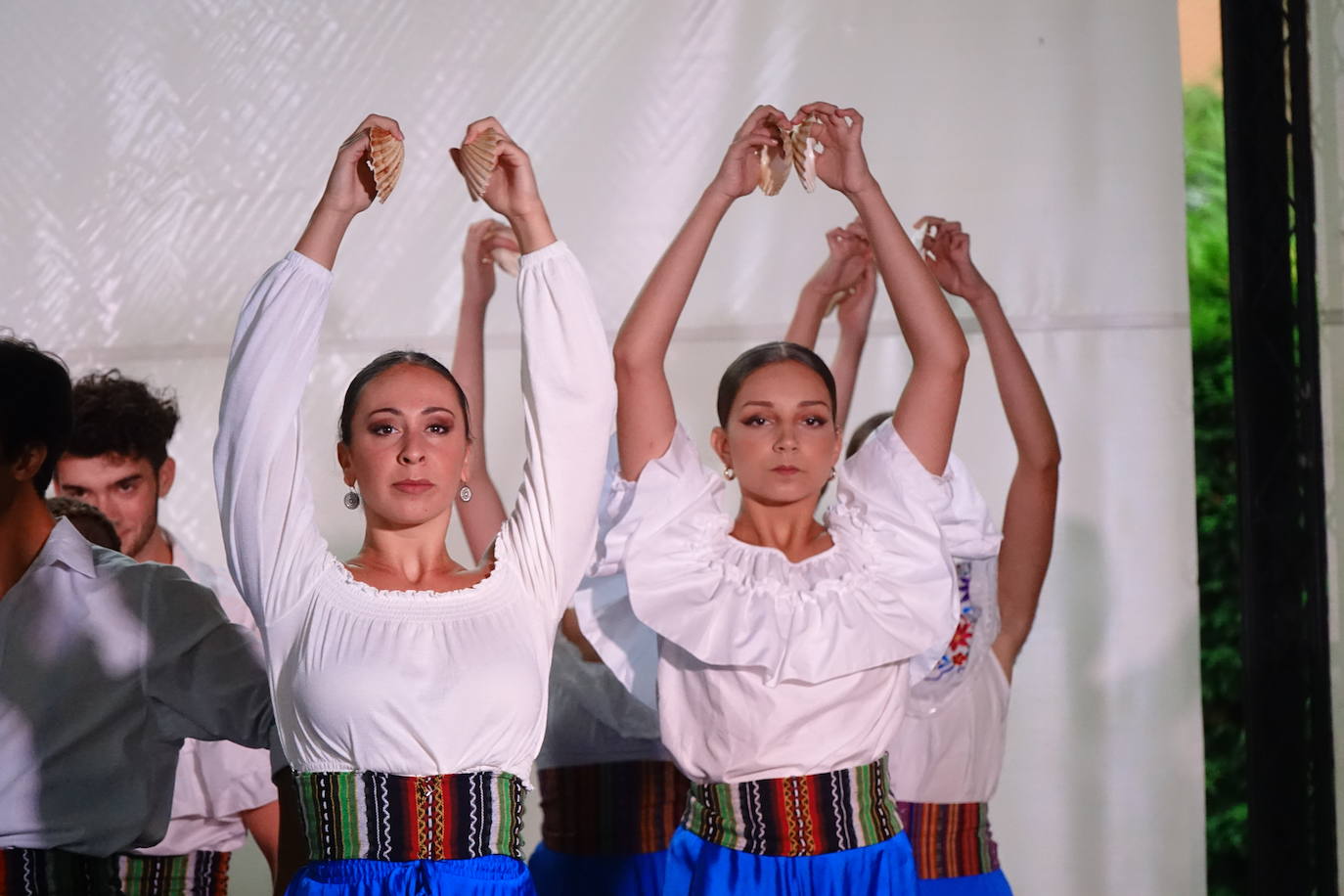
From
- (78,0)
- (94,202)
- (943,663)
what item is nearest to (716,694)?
(943,663)

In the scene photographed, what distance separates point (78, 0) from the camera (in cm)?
420

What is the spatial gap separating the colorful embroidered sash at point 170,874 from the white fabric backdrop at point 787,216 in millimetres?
1138

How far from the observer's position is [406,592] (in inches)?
79.9

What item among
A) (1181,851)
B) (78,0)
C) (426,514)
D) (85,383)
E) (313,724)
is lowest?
(1181,851)

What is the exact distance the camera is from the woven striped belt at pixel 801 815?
2369 millimetres

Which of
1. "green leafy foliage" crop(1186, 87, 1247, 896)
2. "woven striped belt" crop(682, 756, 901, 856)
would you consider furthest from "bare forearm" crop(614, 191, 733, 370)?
"green leafy foliage" crop(1186, 87, 1247, 896)

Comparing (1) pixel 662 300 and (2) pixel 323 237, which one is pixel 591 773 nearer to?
(1) pixel 662 300

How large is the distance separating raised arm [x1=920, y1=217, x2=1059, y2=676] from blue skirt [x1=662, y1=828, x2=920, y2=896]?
1.04 metres

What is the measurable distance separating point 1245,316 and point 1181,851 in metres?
1.43

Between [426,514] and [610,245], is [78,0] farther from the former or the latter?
[426,514]

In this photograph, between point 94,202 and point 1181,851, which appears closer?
point 1181,851

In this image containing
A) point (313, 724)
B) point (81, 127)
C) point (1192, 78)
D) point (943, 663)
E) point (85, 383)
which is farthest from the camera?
point (81, 127)

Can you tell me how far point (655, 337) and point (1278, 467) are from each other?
1.91m

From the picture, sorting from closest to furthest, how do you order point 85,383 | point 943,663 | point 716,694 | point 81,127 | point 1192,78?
point 716,694, point 943,663, point 85,383, point 1192,78, point 81,127
